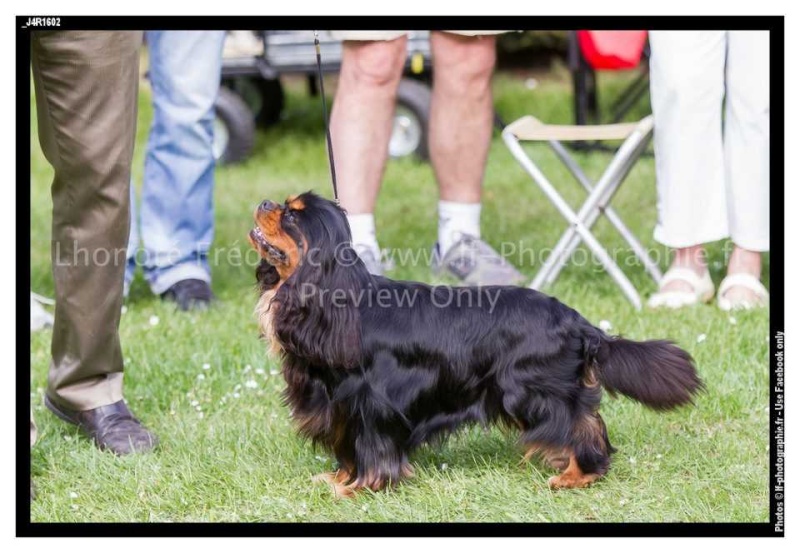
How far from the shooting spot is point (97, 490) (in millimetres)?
3551

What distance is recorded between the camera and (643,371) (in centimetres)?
346

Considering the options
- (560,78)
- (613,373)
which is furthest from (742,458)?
(560,78)

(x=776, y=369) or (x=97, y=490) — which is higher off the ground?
(x=776, y=369)

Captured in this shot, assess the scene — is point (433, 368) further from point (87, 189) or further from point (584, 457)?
point (87, 189)

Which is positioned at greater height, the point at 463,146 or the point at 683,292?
the point at 463,146

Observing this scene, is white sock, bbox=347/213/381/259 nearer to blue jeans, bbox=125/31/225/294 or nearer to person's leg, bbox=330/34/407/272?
person's leg, bbox=330/34/407/272

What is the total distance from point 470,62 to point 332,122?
2.45 ft

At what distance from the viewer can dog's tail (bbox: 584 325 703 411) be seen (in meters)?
3.46

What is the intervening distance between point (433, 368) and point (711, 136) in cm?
241

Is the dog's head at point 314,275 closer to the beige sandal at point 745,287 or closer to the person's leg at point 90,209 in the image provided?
the person's leg at point 90,209

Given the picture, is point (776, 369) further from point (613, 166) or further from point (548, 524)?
point (613, 166)

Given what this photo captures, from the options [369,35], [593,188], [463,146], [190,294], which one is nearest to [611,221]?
[593,188]

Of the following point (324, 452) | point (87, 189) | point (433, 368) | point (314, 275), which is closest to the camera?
point (314, 275)

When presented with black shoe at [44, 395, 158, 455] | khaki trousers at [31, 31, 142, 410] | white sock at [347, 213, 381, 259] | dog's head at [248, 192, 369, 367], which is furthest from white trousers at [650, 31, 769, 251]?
black shoe at [44, 395, 158, 455]
